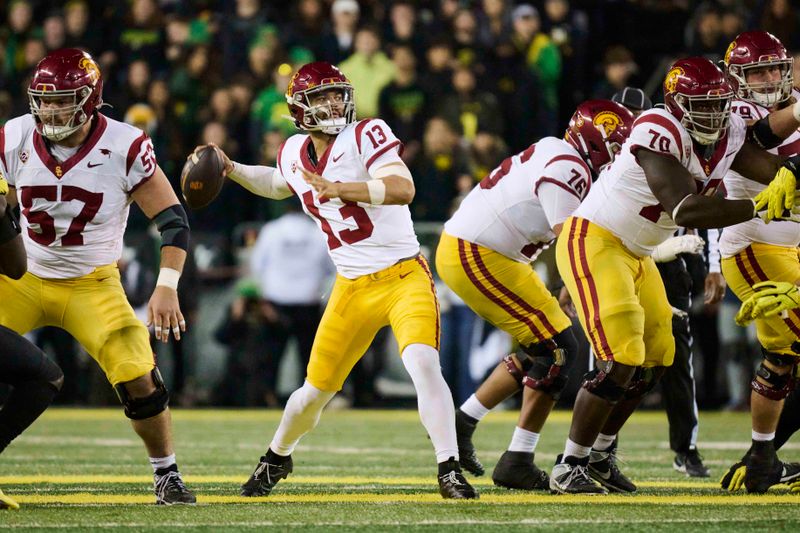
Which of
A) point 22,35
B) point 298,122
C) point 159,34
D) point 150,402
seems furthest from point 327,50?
point 150,402

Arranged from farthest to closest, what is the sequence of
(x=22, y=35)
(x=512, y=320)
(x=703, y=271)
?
(x=22, y=35)
(x=703, y=271)
(x=512, y=320)

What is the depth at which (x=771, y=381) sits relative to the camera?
5723 mm

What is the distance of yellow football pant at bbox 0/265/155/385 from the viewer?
5.09 m

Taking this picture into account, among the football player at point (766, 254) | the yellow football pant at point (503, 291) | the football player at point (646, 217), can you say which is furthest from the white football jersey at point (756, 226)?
the yellow football pant at point (503, 291)

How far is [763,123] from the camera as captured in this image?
218 inches

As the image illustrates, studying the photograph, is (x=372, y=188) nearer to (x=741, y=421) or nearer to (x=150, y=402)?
(x=150, y=402)

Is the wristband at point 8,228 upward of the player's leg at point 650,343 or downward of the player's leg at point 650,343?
upward

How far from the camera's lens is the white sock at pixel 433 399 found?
509 cm

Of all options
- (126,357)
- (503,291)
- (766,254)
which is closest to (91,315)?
(126,357)

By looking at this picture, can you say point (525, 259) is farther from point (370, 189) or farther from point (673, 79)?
point (370, 189)

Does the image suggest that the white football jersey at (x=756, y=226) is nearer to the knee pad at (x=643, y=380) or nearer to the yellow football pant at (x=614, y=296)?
the yellow football pant at (x=614, y=296)

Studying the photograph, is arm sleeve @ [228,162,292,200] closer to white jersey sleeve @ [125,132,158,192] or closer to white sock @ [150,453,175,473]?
white jersey sleeve @ [125,132,158,192]

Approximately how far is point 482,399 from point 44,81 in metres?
2.49

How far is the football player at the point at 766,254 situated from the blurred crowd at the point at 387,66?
14.5ft
